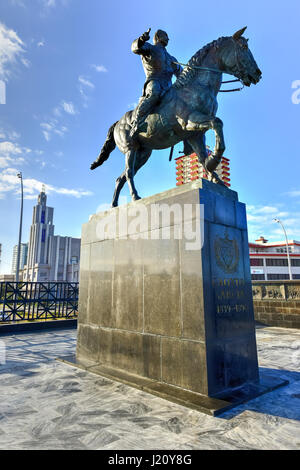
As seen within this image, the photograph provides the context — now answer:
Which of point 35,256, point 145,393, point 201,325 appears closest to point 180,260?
point 201,325

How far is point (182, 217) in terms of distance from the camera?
14.4ft

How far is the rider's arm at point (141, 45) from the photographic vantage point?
545cm

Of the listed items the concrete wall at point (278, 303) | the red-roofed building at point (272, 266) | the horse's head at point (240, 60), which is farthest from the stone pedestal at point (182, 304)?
the red-roofed building at point (272, 266)

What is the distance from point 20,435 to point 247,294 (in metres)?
3.64

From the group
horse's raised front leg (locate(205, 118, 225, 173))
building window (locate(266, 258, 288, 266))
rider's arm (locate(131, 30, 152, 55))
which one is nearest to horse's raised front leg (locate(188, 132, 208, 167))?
horse's raised front leg (locate(205, 118, 225, 173))

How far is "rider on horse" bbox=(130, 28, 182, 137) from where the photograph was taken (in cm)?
559

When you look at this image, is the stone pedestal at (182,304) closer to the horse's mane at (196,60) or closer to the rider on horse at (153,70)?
the rider on horse at (153,70)

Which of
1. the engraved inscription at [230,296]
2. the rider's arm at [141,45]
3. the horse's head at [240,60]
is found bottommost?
the engraved inscription at [230,296]

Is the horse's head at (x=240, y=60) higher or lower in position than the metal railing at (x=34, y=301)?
higher

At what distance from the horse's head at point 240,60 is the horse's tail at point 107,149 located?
3187mm

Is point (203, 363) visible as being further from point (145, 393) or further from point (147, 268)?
point (147, 268)

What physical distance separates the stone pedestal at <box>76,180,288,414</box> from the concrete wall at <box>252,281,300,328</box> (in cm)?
832

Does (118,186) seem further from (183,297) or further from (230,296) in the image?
(230,296)

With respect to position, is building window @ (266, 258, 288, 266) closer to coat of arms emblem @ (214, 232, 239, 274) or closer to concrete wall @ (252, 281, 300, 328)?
concrete wall @ (252, 281, 300, 328)
